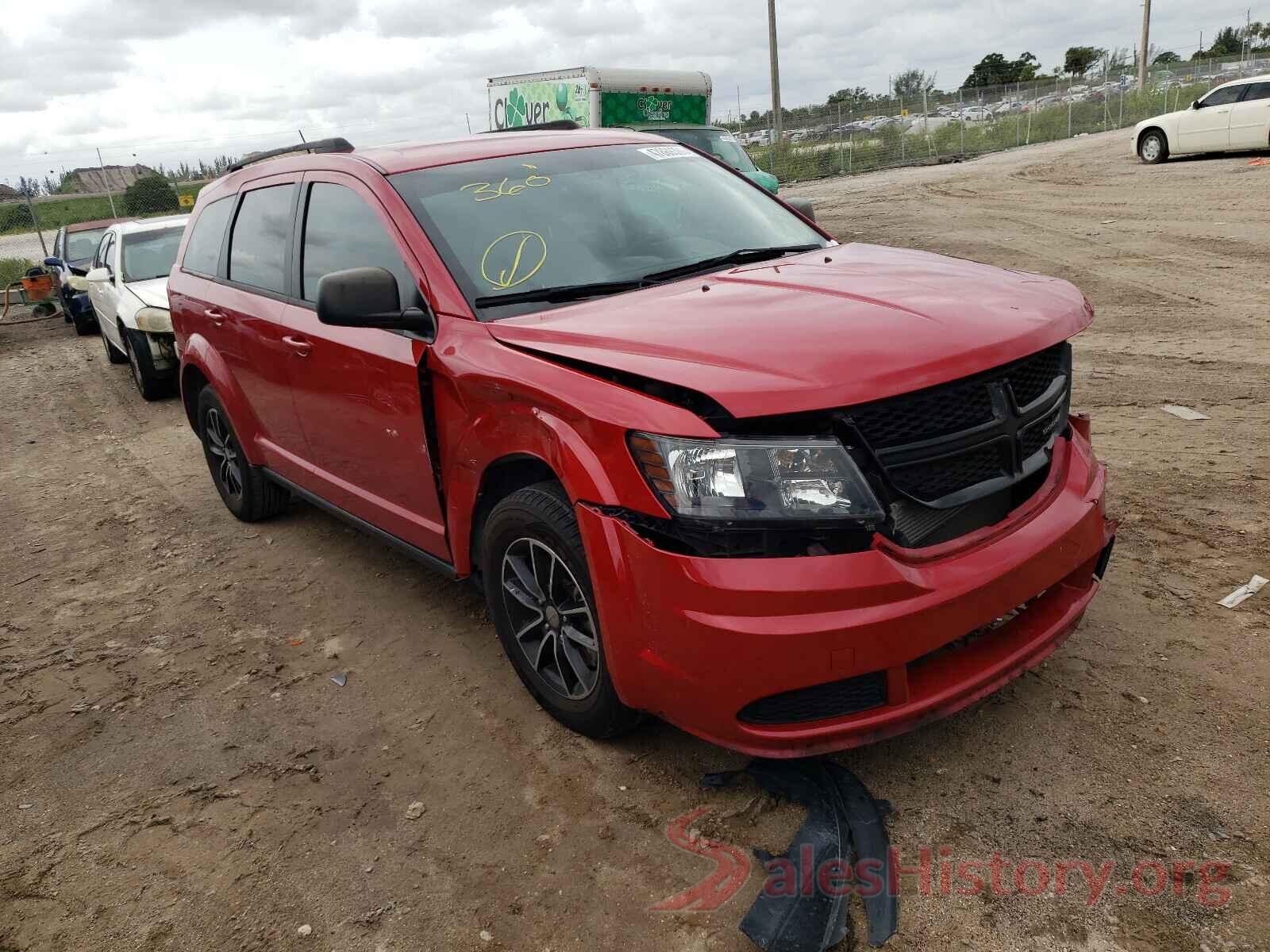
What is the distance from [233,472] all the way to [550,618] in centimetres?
332

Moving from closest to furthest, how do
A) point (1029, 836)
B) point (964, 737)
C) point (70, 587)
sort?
1. point (1029, 836)
2. point (964, 737)
3. point (70, 587)

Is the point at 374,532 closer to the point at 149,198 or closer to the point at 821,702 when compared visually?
the point at 821,702

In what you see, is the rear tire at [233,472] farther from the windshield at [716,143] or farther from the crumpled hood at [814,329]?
the windshield at [716,143]

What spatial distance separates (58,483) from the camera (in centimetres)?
704

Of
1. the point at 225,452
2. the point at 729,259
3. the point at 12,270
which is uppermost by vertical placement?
the point at 729,259

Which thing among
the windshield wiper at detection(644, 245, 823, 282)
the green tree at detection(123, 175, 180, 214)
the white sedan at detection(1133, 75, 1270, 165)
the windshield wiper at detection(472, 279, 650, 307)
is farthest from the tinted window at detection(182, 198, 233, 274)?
the green tree at detection(123, 175, 180, 214)

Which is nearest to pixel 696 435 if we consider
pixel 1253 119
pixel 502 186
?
pixel 502 186

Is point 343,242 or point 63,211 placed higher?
point 63,211

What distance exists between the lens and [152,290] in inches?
392

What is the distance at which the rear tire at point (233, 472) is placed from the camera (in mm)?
5410

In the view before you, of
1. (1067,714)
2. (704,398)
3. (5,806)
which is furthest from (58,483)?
(1067,714)

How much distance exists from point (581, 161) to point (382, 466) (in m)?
1.41

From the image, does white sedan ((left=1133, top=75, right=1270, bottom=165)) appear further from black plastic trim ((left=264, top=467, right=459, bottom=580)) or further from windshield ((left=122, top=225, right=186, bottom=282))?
black plastic trim ((left=264, top=467, right=459, bottom=580))

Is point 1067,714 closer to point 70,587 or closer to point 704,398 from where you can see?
point 704,398
